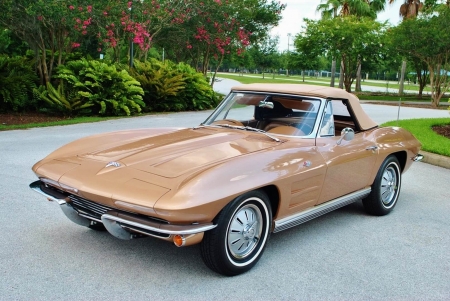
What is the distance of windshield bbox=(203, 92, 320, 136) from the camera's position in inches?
182

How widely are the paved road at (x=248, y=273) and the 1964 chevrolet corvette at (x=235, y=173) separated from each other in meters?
0.22

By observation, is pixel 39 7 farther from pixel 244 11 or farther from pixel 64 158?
pixel 244 11

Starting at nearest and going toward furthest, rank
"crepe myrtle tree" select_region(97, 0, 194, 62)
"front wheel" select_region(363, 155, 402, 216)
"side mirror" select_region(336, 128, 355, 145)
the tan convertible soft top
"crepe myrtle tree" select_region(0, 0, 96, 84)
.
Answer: "side mirror" select_region(336, 128, 355, 145)
the tan convertible soft top
"front wheel" select_region(363, 155, 402, 216)
"crepe myrtle tree" select_region(0, 0, 96, 84)
"crepe myrtle tree" select_region(97, 0, 194, 62)

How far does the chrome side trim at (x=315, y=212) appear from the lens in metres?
3.92

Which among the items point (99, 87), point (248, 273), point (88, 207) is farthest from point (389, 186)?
point (99, 87)

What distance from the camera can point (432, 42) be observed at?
928 inches

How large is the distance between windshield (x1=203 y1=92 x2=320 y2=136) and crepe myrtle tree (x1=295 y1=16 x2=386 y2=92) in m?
26.3

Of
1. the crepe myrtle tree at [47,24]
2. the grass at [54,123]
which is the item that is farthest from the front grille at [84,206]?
the crepe myrtle tree at [47,24]

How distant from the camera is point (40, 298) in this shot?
3.15m

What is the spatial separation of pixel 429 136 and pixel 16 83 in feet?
35.9

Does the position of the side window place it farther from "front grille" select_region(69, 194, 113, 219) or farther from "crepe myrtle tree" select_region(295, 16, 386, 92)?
"crepe myrtle tree" select_region(295, 16, 386, 92)

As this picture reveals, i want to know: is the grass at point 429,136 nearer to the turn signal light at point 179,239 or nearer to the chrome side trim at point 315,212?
the chrome side trim at point 315,212

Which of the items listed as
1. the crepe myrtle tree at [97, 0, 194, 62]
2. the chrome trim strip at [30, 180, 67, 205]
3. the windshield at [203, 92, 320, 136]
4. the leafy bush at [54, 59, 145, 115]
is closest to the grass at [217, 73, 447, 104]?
the crepe myrtle tree at [97, 0, 194, 62]

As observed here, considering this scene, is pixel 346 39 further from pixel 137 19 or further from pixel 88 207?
pixel 88 207
